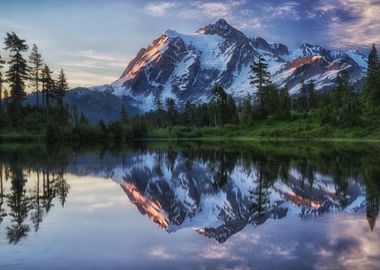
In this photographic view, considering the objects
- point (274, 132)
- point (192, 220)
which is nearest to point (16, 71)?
point (274, 132)

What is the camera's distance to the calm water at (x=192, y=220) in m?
14.1

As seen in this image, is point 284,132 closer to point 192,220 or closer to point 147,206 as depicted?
point 147,206

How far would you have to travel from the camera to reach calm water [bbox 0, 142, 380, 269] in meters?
14.1

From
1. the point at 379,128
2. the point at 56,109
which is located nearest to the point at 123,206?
the point at 379,128

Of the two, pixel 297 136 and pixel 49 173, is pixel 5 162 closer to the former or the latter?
pixel 49 173

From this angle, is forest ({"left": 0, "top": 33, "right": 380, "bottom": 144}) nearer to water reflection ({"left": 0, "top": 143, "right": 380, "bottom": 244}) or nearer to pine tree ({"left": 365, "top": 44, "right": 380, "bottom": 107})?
pine tree ({"left": 365, "top": 44, "right": 380, "bottom": 107})

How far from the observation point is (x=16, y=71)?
105688mm

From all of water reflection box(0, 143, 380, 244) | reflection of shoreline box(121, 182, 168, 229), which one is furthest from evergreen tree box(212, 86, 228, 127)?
reflection of shoreline box(121, 182, 168, 229)

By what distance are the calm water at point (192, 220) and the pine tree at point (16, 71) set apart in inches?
2909

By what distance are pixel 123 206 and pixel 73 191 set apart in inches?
230

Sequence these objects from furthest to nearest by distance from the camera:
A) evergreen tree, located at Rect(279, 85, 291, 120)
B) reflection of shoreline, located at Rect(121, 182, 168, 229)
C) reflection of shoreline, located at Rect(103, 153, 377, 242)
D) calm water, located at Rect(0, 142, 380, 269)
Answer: evergreen tree, located at Rect(279, 85, 291, 120) < reflection of shoreline, located at Rect(103, 153, 377, 242) < reflection of shoreline, located at Rect(121, 182, 168, 229) < calm water, located at Rect(0, 142, 380, 269)

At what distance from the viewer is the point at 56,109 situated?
124m

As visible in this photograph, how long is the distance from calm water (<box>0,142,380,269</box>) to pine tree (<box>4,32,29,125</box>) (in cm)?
7388

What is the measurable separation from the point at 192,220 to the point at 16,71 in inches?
3737
